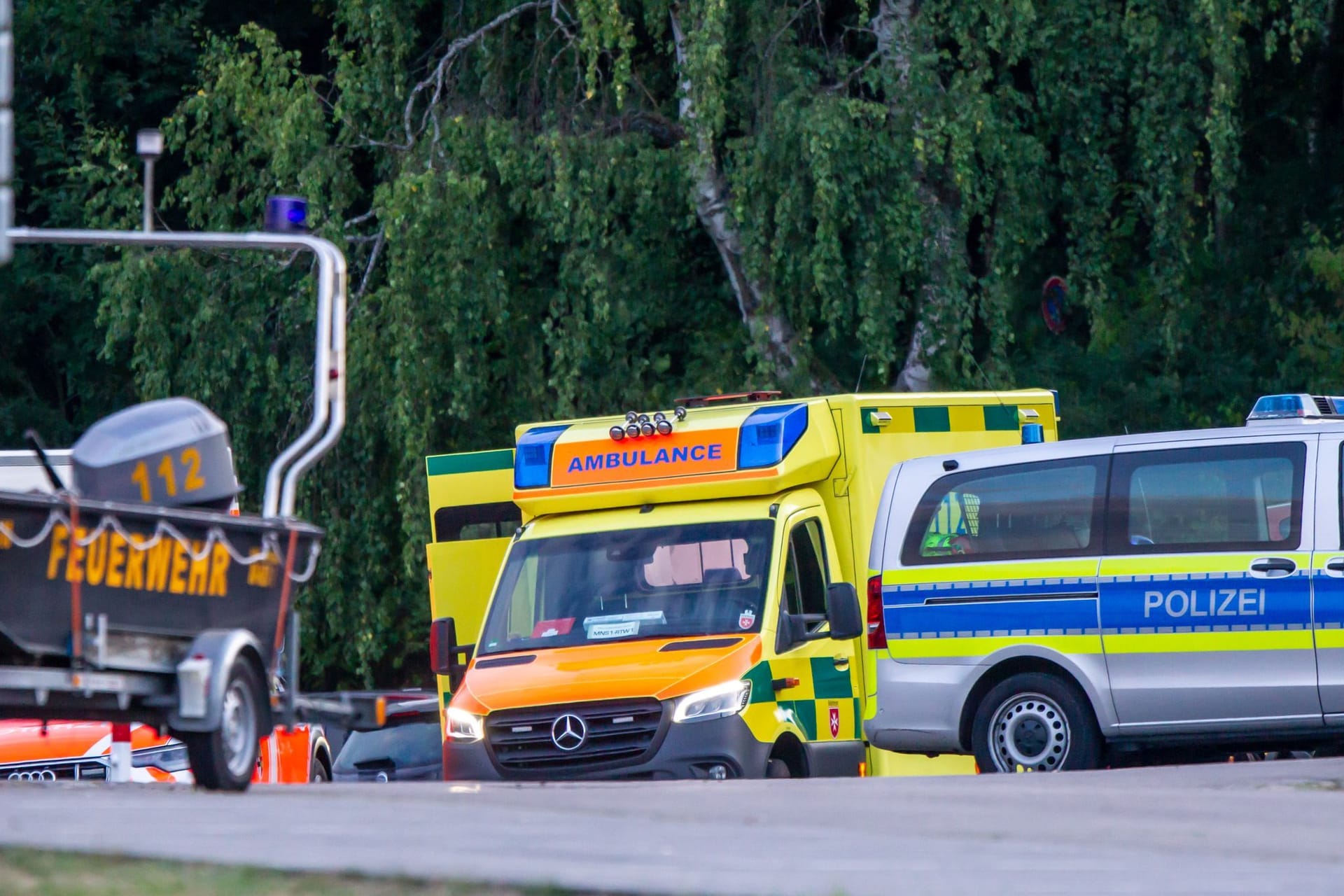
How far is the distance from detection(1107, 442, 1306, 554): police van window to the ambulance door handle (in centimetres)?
7

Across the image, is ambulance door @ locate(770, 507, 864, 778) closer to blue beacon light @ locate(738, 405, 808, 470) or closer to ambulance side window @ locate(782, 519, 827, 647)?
ambulance side window @ locate(782, 519, 827, 647)

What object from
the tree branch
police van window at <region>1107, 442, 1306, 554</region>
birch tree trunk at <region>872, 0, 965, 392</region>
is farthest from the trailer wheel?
the tree branch

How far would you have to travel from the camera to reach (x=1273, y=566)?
10.9 meters

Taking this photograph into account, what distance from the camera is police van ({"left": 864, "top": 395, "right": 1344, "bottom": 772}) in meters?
10.9

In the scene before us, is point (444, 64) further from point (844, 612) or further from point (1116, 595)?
point (1116, 595)

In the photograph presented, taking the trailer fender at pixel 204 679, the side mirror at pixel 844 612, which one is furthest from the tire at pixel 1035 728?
the trailer fender at pixel 204 679

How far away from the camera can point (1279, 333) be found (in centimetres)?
1964

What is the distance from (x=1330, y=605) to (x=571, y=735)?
416 cm

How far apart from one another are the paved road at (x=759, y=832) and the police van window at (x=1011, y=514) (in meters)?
2.02

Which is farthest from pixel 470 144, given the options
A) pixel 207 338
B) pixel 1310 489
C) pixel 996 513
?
pixel 1310 489

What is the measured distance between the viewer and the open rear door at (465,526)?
13.5 meters

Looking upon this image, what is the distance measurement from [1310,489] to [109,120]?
58.1ft

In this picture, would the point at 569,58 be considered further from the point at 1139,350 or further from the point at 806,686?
the point at 806,686

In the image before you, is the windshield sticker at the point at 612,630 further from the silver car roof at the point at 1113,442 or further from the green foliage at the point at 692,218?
the green foliage at the point at 692,218
